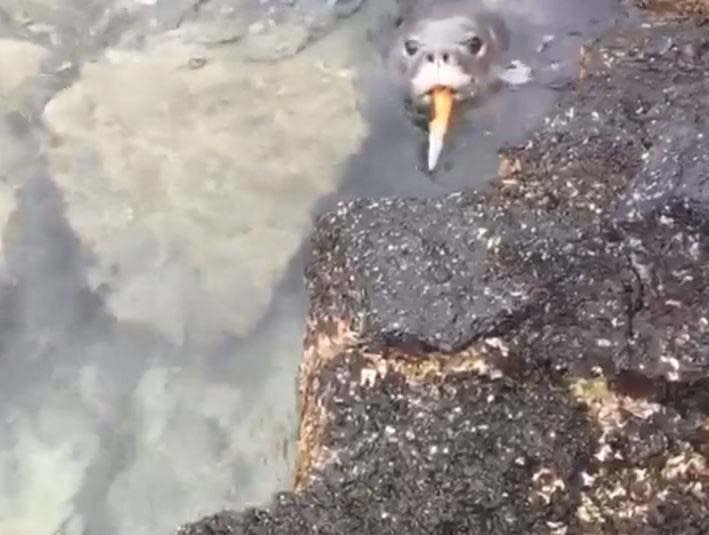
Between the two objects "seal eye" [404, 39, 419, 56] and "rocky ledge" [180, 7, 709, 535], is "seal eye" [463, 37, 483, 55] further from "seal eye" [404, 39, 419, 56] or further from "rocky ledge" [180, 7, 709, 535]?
"rocky ledge" [180, 7, 709, 535]

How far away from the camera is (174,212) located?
343 cm

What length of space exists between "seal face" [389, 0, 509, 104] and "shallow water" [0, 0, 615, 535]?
0.09 m

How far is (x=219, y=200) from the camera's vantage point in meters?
3.46

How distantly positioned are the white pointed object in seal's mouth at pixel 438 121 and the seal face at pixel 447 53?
22mm

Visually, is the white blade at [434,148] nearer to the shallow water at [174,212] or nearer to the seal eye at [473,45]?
the shallow water at [174,212]

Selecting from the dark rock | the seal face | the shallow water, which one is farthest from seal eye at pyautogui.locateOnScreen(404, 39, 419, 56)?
the dark rock

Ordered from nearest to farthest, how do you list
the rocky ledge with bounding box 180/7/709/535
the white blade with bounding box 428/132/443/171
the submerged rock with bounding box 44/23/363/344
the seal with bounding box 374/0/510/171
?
1. the rocky ledge with bounding box 180/7/709/535
2. the submerged rock with bounding box 44/23/363/344
3. the white blade with bounding box 428/132/443/171
4. the seal with bounding box 374/0/510/171

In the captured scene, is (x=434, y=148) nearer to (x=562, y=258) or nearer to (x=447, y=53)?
(x=447, y=53)

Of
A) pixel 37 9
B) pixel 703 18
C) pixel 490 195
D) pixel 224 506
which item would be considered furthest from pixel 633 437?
pixel 37 9

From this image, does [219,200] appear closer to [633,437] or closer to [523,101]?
[523,101]

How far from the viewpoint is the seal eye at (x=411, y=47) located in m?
3.80

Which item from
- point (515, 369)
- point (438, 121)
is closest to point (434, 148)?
point (438, 121)

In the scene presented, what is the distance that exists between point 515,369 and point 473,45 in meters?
1.66

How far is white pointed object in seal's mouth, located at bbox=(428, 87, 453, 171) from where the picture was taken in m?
3.53
